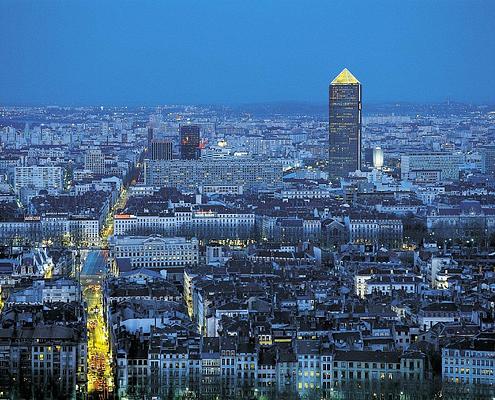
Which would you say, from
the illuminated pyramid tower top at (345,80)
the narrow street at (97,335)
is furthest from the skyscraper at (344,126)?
the narrow street at (97,335)

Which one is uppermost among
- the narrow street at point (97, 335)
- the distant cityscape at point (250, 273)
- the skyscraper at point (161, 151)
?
the skyscraper at point (161, 151)

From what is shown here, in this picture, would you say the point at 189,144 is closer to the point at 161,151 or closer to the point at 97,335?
the point at 161,151

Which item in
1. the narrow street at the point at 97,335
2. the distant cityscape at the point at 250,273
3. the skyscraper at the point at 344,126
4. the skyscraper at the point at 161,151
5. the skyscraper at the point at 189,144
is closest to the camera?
the distant cityscape at the point at 250,273

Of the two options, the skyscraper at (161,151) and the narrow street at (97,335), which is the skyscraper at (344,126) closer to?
the skyscraper at (161,151)

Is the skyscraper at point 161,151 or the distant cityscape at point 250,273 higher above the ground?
the skyscraper at point 161,151

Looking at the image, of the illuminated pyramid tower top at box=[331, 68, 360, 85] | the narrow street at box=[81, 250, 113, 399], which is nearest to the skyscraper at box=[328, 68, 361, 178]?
the illuminated pyramid tower top at box=[331, 68, 360, 85]

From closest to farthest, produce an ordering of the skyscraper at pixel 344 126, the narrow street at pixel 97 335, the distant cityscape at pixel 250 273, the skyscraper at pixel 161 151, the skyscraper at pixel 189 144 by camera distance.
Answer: the distant cityscape at pixel 250 273, the narrow street at pixel 97 335, the skyscraper at pixel 344 126, the skyscraper at pixel 161 151, the skyscraper at pixel 189 144

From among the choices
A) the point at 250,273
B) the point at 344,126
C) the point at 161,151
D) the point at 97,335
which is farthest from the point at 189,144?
the point at 97,335

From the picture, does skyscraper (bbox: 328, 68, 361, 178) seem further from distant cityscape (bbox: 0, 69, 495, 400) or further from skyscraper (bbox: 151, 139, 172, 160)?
skyscraper (bbox: 151, 139, 172, 160)
